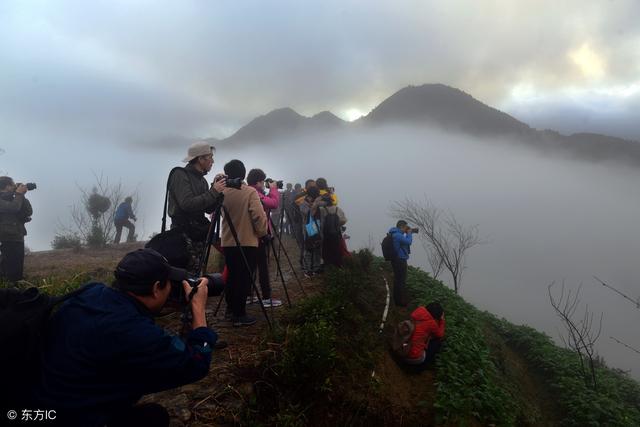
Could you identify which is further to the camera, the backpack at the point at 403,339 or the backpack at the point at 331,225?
the backpack at the point at 331,225

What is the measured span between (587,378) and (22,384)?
13.6 m

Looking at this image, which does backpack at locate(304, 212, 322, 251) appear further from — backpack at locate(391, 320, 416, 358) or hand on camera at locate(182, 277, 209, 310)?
hand on camera at locate(182, 277, 209, 310)

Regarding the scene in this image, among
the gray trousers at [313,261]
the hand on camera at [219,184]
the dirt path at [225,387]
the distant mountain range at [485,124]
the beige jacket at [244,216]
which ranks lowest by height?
the dirt path at [225,387]

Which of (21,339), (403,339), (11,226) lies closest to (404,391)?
(403,339)

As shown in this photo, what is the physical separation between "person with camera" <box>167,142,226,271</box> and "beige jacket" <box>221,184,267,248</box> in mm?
417

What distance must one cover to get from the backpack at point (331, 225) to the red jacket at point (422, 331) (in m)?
2.82

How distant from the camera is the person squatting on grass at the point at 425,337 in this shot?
6.65 meters

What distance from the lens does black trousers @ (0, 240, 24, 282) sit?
7227mm

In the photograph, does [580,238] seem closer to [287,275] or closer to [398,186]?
[398,186]

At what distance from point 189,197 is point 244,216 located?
3.18 ft

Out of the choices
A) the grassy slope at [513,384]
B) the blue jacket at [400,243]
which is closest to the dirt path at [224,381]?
the grassy slope at [513,384]

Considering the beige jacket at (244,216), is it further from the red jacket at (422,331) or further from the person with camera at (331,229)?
the red jacket at (422,331)

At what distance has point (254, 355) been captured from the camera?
13.5 feet

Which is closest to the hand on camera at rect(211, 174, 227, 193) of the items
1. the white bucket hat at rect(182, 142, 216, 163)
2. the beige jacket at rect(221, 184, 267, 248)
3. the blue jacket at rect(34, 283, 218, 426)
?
the white bucket hat at rect(182, 142, 216, 163)
